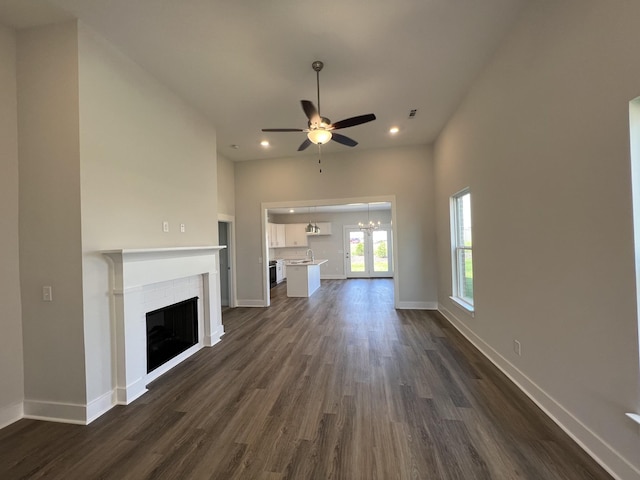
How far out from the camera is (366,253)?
10836 mm

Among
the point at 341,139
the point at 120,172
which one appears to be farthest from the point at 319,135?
the point at 120,172

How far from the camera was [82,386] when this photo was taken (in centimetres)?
214

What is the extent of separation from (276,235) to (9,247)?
7393mm

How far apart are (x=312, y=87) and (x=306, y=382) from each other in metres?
3.28

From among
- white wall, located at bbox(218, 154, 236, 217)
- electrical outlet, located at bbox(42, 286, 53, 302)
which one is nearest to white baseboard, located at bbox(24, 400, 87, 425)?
electrical outlet, located at bbox(42, 286, 53, 302)

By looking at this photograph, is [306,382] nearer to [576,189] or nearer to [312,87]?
[576,189]

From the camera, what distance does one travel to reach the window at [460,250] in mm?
4000

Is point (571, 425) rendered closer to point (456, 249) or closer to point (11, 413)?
point (456, 249)

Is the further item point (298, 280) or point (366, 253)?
point (366, 253)

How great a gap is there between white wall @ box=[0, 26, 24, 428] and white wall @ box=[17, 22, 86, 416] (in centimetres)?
4

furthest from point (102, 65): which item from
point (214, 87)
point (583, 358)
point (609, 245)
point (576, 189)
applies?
point (583, 358)

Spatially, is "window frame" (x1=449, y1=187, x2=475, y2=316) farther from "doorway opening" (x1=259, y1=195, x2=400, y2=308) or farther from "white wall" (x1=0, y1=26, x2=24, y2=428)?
"doorway opening" (x1=259, y1=195, x2=400, y2=308)

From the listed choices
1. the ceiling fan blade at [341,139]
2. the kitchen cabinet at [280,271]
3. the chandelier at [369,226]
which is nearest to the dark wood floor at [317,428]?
the ceiling fan blade at [341,139]

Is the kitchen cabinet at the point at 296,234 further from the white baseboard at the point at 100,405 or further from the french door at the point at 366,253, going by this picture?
the white baseboard at the point at 100,405
